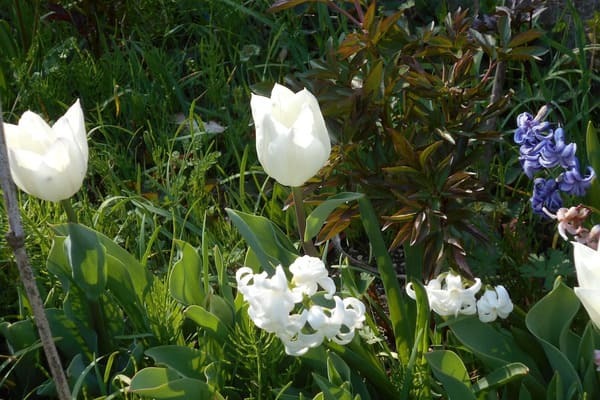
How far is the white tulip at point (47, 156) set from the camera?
5.02 ft

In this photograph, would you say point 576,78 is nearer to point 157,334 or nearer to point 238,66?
point 238,66

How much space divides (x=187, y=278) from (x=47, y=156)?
1.09ft

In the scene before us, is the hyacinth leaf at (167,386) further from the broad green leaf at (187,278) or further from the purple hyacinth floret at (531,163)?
the purple hyacinth floret at (531,163)

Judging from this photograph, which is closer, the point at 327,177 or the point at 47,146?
the point at 47,146

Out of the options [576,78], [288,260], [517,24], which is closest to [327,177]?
[288,260]

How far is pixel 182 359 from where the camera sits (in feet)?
5.32

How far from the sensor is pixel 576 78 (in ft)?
8.74

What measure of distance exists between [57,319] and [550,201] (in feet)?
3.03

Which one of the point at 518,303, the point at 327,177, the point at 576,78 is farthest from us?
the point at 576,78

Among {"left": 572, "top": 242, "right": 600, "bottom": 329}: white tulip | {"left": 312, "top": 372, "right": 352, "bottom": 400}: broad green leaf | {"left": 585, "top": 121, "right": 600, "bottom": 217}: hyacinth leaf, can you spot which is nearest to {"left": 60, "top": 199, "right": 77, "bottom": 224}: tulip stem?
{"left": 312, "top": 372, "right": 352, "bottom": 400}: broad green leaf

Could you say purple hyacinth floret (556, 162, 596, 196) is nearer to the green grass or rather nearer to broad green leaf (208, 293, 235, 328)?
the green grass

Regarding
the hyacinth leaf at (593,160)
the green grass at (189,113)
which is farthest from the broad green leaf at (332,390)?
the hyacinth leaf at (593,160)

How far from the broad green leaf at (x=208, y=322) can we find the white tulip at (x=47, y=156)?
0.28 m

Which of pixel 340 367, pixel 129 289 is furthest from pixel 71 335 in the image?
pixel 340 367
